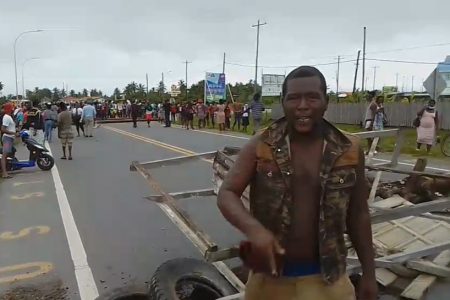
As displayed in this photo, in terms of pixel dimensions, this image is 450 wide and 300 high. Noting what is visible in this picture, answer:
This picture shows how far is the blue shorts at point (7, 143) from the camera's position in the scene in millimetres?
12539

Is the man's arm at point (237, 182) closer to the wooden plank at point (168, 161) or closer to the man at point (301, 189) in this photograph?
the man at point (301, 189)

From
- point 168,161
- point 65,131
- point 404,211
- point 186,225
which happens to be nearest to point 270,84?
point 65,131

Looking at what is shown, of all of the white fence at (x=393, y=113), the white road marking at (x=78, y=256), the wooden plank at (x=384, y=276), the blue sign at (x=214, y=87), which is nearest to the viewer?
the wooden plank at (x=384, y=276)

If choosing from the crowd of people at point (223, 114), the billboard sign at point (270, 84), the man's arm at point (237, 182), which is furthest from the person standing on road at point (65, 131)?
the billboard sign at point (270, 84)

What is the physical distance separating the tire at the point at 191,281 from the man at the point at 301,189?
6.53ft

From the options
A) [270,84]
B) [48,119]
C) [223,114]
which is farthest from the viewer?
[270,84]

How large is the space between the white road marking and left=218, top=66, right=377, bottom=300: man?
9.96 feet

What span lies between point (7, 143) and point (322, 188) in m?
11.7

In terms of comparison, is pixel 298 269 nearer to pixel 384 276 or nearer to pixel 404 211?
pixel 404 211

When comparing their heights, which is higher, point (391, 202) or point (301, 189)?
point (301, 189)

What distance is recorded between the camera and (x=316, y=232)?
7.57 ft

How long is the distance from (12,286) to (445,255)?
407 centimetres

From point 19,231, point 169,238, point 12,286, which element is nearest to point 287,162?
point 12,286

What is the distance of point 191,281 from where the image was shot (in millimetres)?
4469
